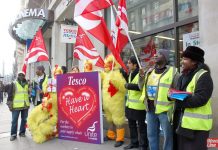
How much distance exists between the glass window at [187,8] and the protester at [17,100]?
430 centimetres

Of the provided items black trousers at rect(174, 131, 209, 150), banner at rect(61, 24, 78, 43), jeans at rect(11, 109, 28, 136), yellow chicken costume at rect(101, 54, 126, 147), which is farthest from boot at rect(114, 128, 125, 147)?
banner at rect(61, 24, 78, 43)

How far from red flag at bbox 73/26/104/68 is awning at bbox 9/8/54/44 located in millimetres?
8921

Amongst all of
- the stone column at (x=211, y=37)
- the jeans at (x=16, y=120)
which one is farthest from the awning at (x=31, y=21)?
the stone column at (x=211, y=37)

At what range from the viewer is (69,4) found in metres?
12.6

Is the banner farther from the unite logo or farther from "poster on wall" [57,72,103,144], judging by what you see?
the unite logo

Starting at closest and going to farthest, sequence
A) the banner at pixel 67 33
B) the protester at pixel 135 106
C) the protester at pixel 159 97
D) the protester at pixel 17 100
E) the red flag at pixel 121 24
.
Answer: the protester at pixel 159 97, the protester at pixel 135 106, the red flag at pixel 121 24, the protester at pixel 17 100, the banner at pixel 67 33

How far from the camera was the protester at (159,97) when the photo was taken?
177 inches

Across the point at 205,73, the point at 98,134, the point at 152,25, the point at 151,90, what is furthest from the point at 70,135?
the point at 205,73

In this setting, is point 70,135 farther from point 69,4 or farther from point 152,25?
point 69,4

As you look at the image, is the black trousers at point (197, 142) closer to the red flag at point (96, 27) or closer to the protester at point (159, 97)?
the protester at point (159, 97)

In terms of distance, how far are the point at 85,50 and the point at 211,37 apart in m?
3.63

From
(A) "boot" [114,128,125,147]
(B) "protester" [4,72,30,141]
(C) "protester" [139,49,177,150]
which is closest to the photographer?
(C) "protester" [139,49,177,150]

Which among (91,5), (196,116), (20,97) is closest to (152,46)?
(91,5)

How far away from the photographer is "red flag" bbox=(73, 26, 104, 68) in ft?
24.9
